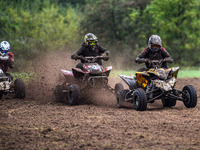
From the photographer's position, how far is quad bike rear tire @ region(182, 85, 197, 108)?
10.9 meters

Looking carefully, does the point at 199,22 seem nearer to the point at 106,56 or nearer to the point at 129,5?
the point at 129,5

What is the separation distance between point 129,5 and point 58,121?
156 feet

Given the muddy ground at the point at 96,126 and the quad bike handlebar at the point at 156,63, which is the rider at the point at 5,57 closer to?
the muddy ground at the point at 96,126

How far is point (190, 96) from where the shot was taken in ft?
35.9

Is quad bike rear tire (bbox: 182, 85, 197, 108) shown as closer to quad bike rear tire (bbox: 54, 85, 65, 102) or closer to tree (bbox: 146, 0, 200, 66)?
quad bike rear tire (bbox: 54, 85, 65, 102)

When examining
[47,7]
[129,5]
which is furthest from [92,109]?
[47,7]

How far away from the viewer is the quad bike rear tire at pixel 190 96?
1089cm

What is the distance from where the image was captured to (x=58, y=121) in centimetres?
927

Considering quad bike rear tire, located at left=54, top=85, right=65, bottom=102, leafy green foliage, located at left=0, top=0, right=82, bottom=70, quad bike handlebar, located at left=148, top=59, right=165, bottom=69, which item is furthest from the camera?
leafy green foliage, located at left=0, top=0, right=82, bottom=70


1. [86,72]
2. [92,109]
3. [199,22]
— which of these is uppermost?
[199,22]

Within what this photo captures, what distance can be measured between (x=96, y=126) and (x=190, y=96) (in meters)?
3.53

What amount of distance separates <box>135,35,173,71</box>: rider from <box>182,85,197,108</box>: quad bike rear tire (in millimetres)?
1085

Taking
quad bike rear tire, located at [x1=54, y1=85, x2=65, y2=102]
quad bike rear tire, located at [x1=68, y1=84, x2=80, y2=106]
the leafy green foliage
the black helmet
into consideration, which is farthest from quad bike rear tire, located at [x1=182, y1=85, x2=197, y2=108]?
the leafy green foliage

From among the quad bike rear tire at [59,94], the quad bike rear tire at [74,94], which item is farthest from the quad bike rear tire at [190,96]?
the quad bike rear tire at [59,94]
